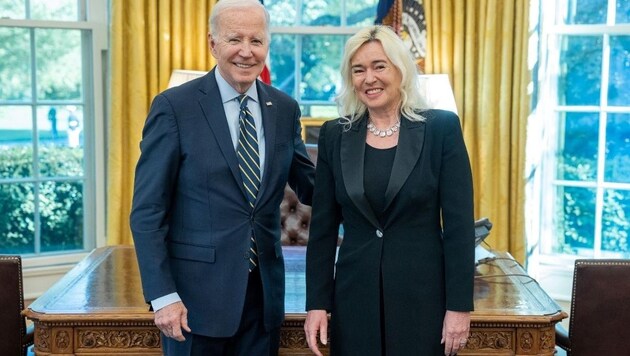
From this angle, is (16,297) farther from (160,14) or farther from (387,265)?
(160,14)

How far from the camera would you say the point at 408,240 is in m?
2.10

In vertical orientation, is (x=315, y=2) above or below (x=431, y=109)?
above


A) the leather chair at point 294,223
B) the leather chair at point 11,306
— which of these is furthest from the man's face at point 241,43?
the leather chair at point 294,223

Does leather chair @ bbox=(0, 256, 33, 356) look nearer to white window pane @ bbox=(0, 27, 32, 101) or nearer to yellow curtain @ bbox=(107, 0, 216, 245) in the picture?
yellow curtain @ bbox=(107, 0, 216, 245)

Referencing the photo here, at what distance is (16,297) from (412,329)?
1.45 m

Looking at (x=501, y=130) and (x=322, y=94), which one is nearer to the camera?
(x=501, y=130)

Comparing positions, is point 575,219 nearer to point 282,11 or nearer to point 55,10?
point 282,11

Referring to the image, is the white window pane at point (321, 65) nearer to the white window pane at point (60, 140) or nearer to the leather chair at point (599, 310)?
the white window pane at point (60, 140)

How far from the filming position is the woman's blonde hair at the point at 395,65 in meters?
2.12

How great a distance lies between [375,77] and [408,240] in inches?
16.4

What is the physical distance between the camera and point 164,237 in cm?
209

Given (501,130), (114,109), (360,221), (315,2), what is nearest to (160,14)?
(114,109)

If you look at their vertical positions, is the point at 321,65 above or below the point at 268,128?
above

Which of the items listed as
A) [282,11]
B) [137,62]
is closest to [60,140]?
[137,62]
